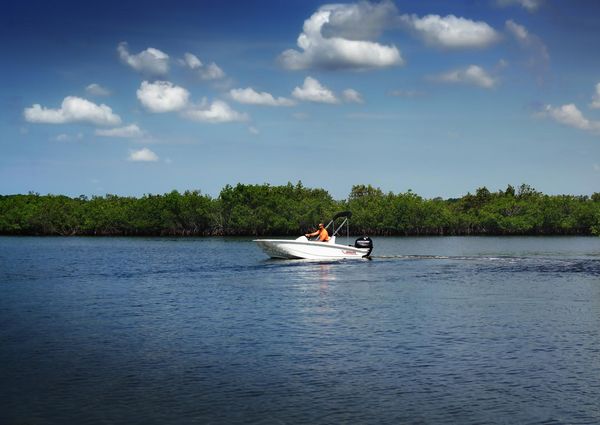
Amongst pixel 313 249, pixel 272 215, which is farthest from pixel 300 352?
pixel 272 215

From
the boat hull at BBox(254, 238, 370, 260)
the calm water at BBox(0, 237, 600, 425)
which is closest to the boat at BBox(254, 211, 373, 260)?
the boat hull at BBox(254, 238, 370, 260)

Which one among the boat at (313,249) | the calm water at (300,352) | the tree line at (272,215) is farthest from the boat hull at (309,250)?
the tree line at (272,215)

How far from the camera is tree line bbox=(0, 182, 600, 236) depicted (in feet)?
479

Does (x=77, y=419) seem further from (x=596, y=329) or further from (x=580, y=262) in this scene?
(x=580, y=262)

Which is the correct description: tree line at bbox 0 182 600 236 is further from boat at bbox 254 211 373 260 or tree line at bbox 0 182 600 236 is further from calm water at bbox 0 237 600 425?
calm water at bbox 0 237 600 425

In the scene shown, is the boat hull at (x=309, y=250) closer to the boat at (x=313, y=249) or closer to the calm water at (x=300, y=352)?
the boat at (x=313, y=249)

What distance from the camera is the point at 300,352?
70.1 feet

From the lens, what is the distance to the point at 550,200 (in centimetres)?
16500

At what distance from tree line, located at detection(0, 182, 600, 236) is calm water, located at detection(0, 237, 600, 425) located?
10464 cm

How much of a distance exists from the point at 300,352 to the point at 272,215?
124 meters

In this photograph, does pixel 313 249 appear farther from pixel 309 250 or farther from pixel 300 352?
pixel 300 352

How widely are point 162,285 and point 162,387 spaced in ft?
79.2

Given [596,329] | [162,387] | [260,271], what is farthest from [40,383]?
[260,271]

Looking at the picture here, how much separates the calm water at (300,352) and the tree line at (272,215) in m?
105
